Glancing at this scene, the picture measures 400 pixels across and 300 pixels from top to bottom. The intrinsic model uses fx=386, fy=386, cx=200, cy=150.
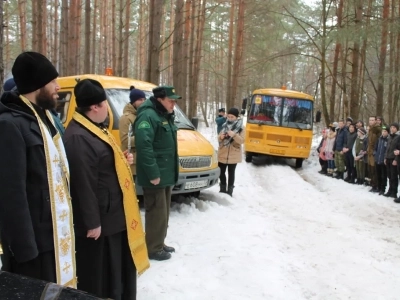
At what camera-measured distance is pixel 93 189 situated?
9.43 ft

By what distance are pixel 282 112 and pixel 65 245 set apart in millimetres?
12444

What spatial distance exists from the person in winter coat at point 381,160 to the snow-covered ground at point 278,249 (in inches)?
35.8

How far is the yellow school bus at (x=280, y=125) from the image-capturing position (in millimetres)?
13719

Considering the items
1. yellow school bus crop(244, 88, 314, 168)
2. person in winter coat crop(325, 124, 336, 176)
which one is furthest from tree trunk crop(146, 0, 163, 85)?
person in winter coat crop(325, 124, 336, 176)

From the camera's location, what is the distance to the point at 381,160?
963 centimetres

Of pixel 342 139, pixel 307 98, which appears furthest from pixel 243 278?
pixel 307 98

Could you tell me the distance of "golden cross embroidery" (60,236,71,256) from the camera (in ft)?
7.94

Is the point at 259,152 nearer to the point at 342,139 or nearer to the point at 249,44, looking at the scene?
the point at 342,139

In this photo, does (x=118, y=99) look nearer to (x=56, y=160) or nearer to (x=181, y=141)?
(x=181, y=141)

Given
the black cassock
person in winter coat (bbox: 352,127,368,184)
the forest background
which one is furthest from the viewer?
the forest background

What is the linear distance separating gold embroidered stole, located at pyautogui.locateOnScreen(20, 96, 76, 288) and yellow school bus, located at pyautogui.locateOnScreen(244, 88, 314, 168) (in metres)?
11.7

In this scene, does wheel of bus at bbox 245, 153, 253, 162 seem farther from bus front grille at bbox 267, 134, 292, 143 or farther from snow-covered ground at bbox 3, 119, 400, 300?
snow-covered ground at bbox 3, 119, 400, 300

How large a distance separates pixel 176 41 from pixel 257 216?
9088 mm

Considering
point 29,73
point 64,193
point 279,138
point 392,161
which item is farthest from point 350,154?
point 29,73
